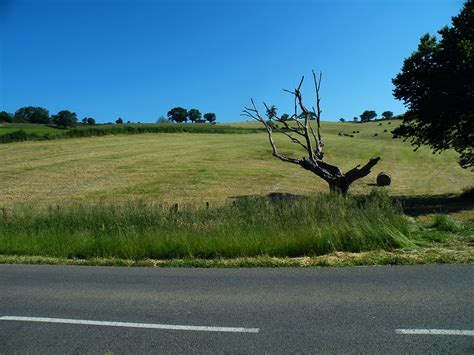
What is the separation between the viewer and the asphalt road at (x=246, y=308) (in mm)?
4852

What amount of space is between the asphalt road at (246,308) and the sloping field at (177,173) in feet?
39.8

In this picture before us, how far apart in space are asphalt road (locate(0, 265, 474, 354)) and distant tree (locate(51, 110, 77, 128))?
86962mm

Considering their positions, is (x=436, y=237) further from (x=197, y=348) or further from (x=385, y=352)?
(x=197, y=348)

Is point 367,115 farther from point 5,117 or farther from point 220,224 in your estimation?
point 220,224

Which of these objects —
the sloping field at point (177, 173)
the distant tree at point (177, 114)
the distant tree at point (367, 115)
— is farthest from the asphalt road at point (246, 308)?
the distant tree at point (367, 115)

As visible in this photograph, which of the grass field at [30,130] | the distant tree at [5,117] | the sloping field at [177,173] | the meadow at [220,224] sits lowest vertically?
the sloping field at [177,173]

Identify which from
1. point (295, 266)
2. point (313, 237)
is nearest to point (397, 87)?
point (313, 237)

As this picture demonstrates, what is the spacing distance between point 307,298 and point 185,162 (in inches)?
1310

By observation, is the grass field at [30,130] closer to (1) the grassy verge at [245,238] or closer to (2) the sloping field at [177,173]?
(2) the sloping field at [177,173]

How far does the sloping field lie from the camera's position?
2503cm

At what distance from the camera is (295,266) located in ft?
27.5

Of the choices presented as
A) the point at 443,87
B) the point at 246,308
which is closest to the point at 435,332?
the point at 246,308

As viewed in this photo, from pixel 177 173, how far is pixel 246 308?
1063 inches

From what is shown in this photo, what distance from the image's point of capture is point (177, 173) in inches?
1282
